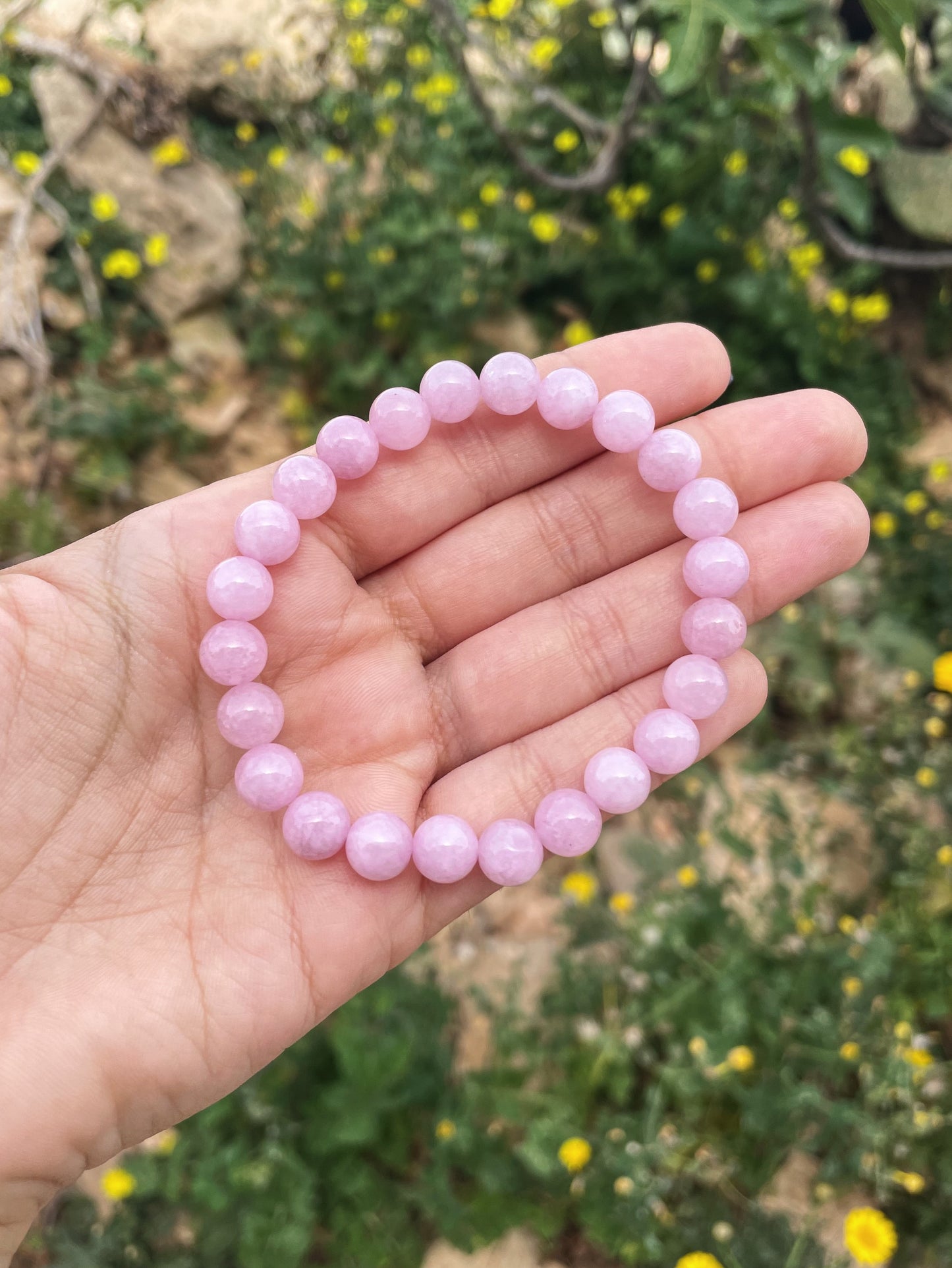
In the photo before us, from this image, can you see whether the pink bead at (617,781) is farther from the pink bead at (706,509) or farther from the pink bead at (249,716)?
the pink bead at (249,716)

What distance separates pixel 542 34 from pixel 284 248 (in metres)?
1.26

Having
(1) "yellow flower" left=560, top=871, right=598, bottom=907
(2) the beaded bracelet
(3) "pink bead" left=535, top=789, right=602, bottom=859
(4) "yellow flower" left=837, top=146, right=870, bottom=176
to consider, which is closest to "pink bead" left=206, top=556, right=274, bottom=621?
(2) the beaded bracelet

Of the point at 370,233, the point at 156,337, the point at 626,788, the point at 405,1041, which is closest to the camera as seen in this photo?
the point at 626,788

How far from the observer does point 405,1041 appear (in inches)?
83.5

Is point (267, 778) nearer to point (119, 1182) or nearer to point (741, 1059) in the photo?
point (119, 1182)

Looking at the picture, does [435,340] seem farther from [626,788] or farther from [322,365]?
[626,788]

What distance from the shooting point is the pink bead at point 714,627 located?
192 centimetres

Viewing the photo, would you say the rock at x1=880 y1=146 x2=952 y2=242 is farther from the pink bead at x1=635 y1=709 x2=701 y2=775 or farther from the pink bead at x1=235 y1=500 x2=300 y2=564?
the pink bead at x1=235 y1=500 x2=300 y2=564

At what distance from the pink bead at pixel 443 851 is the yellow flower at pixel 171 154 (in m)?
2.75

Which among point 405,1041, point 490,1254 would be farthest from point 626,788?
point 490,1254

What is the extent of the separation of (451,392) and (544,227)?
145 centimetres

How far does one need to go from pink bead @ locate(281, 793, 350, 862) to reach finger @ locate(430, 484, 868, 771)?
0.98 feet

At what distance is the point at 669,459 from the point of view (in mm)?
1966

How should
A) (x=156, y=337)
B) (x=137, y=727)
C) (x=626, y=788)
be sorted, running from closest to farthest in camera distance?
(x=137, y=727)
(x=626, y=788)
(x=156, y=337)
